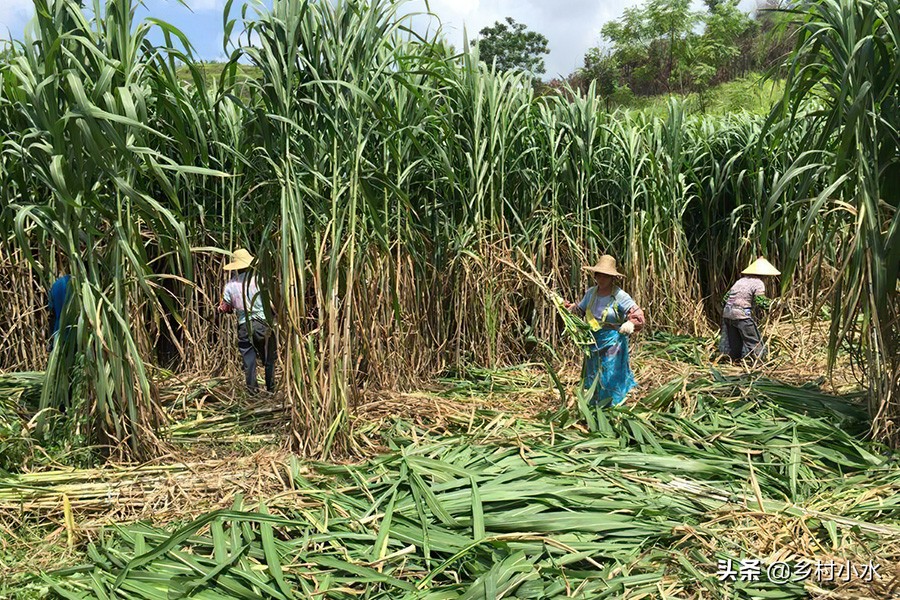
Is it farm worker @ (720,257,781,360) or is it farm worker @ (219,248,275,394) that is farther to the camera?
farm worker @ (720,257,781,360)

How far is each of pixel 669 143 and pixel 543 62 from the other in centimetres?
2641

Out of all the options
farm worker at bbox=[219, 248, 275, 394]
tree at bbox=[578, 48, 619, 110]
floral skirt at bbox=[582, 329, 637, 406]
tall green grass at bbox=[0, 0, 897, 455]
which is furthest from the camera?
tree at bbox=[578, 48, 619, 110]

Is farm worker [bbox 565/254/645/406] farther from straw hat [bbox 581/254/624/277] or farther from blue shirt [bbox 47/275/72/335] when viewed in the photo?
blue shirt [bbox 47/275/72/335]

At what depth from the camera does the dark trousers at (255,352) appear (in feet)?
15.1

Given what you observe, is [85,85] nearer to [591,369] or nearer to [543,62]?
[591,369]

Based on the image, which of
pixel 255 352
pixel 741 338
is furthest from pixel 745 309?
pixel 255 352

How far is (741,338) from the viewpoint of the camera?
5.29 meters

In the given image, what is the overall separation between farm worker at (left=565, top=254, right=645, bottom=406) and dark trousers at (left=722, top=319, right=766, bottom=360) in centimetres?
150

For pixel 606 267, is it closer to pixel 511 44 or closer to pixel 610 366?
pixel 610 366

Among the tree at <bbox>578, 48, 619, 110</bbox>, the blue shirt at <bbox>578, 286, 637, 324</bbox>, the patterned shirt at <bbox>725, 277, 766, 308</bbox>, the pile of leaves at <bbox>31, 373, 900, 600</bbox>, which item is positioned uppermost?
the tree at <bbox>578, 48, 619, 110</bbox>

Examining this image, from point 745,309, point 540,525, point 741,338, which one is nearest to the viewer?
point 540,525

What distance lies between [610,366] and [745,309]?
1817mm

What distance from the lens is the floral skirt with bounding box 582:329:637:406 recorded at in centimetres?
391

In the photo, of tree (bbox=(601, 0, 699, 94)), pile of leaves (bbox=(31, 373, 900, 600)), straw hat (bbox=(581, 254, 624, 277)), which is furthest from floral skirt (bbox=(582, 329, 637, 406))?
tree (bbox=(601, 0, 699, 94))
